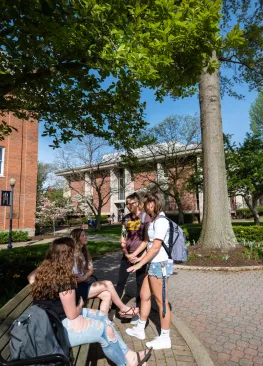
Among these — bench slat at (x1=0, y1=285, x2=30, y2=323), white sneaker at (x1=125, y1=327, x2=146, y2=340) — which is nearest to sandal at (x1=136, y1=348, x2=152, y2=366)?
white sneaker at (x1=125, y1=327, x2=146, y2=340)

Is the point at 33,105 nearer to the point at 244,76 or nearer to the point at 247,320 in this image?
the point at 247,320

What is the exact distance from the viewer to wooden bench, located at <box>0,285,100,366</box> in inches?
82.0

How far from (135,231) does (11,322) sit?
7.72 ft

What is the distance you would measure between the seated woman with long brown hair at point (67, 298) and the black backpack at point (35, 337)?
0.30 meters

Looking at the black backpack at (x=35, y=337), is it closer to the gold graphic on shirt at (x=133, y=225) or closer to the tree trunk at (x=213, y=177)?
the gold graphic on shirt at (x=133, y=225)

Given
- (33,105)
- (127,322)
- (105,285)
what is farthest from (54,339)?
(33,105)

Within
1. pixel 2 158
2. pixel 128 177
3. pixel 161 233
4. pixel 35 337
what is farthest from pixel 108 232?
pixel 35 337

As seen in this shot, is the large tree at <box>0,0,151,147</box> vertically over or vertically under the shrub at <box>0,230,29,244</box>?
over

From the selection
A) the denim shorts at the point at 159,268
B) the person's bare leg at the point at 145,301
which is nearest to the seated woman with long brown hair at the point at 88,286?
the person's bare leg at the point at 145,301

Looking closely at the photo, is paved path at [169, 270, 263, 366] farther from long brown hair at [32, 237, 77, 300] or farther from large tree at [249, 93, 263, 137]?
large tree at [249, 93, 263, 137]

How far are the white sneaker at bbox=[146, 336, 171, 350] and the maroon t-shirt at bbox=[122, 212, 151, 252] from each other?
141 cm

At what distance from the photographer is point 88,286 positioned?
3662mm

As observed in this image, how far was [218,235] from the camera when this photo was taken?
9.05 m

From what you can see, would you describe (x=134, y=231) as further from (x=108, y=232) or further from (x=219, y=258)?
(x=108, y=232)
